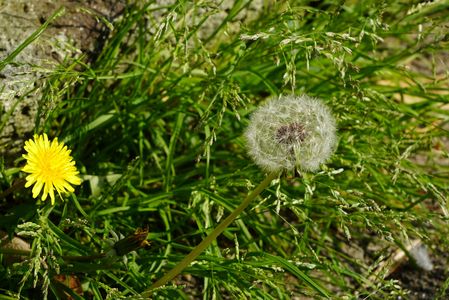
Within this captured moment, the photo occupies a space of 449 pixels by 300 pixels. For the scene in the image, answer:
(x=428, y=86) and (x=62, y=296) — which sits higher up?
(x=428, y=86)

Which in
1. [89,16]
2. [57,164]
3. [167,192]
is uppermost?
[89,16]

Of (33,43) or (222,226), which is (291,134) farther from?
(33,43)

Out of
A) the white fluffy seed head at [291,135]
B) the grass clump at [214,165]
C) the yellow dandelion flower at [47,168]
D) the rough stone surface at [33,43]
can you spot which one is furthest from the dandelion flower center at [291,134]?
the rough stone surface at [33,43]

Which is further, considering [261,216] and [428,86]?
[428,86]

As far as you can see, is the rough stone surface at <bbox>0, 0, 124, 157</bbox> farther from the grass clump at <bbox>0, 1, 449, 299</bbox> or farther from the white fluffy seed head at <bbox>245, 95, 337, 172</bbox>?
the white fluffy seed head at <bbox>245, 95, 337, 172</bbox>

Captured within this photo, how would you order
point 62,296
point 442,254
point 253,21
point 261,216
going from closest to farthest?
point 62,296, point 261,216, point 442,254, point 253,21

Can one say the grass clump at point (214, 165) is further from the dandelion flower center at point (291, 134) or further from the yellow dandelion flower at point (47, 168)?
the dandelion flower center at point (291, 134)

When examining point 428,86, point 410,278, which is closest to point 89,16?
point 428,86

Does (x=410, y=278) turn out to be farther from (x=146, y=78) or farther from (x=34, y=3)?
(x=34, y=3)

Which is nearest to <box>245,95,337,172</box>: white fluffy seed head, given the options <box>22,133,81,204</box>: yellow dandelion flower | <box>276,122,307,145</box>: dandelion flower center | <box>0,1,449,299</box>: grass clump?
<box>276,122,307,145</box>: dandelion flower center
